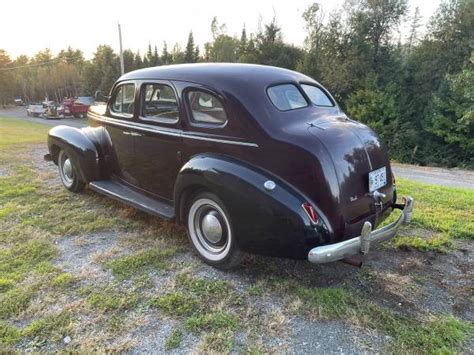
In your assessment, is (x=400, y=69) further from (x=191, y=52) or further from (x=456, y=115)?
(x=191, y=52)

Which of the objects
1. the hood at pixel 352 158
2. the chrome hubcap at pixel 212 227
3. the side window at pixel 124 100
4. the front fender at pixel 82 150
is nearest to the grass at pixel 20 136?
the front fender at pixel 82 150

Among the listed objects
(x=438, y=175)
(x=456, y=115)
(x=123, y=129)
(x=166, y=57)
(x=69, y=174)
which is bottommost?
(x=438, y=175)

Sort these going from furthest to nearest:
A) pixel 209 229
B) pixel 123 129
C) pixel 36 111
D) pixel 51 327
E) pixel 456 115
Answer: pixel 36 111 < pixel 456 115 < pixel 123 129 < pixel 209 229 < pixel 51 327

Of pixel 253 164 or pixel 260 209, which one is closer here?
pixel 260 209

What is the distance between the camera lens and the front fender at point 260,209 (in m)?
2.94

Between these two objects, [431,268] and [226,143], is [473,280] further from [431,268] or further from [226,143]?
[226,143]

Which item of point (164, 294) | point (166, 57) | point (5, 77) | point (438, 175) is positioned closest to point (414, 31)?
point (438, 175)

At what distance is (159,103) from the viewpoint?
4.24 metres

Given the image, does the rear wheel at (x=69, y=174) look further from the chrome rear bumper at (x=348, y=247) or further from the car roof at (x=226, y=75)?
the chrome rear bumper at (x=348, y=247)

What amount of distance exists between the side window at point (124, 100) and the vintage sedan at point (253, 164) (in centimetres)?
5

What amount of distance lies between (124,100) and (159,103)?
2.70ft

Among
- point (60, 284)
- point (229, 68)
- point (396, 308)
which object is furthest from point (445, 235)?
point (60, 284)

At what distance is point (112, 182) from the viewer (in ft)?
16.2

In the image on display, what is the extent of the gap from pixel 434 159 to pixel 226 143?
71.1 feet
